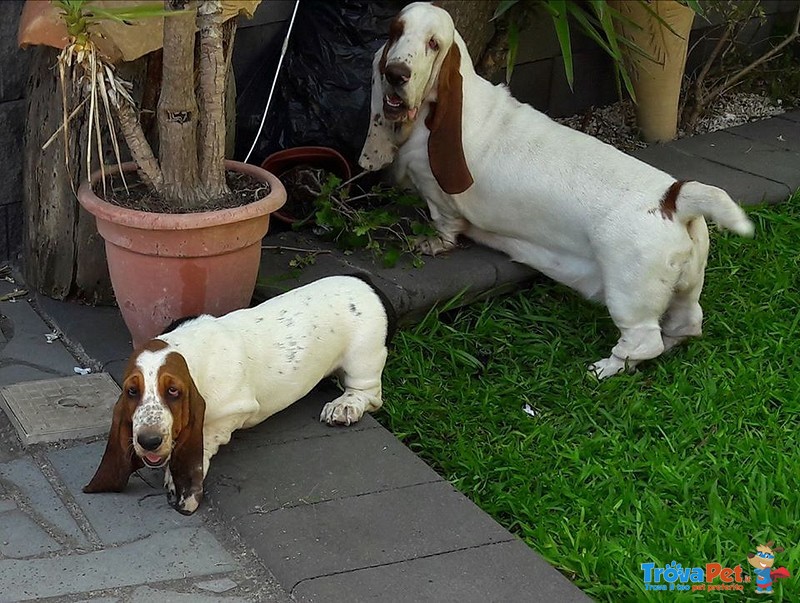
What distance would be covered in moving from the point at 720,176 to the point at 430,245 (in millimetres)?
1693

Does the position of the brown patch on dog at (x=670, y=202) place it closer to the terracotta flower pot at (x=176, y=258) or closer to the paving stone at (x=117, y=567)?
the terracotta flower pot at (x=176, y=258)

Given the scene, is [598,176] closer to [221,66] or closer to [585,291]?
[585,291]

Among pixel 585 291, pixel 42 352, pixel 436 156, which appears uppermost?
pixel 436 156

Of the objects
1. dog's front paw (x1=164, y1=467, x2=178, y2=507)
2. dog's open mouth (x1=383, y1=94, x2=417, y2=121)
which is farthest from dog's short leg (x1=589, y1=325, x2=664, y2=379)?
dog's front paw (x1=164, y1=467, x2=178, y2=507)

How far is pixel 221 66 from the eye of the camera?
11.6ft

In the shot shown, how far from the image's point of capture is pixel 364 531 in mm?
2857

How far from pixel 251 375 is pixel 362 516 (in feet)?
1.68

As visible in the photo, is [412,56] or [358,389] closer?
[358,389]

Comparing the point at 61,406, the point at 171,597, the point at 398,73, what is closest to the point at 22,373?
the point at 61,406

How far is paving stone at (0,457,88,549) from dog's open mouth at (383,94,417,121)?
176 cm

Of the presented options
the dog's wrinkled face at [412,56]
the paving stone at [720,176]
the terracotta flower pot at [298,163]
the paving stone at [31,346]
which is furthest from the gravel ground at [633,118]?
the paving stone at [31,346]

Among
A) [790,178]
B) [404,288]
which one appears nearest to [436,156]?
[404,288]

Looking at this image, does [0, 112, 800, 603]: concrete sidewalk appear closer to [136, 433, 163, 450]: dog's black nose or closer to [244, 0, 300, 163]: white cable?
[136, 433, 163, 450]: dog's black nose

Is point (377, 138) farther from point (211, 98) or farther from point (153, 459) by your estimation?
point (153, 459)
